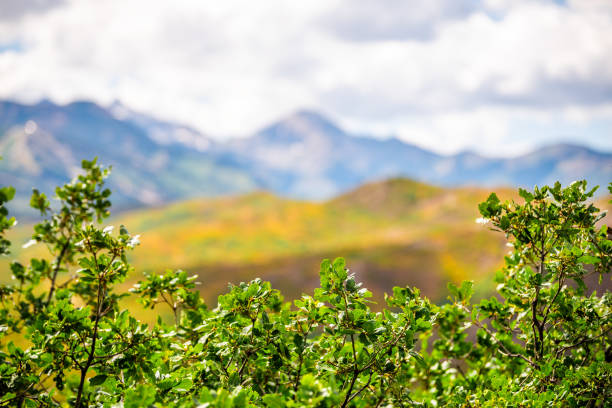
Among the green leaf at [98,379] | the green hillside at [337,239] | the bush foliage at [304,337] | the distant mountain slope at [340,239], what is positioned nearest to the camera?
the bush foliage at [304,337]

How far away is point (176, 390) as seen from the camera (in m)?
3.09

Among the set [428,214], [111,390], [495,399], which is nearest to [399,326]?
[495,399]

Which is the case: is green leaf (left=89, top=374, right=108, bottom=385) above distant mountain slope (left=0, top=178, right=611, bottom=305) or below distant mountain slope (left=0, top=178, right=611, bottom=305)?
below

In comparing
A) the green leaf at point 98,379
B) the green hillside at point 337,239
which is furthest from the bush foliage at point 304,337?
the green hillside at point 337,239

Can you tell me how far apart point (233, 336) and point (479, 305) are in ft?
9.57

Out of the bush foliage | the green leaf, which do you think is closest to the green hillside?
the bush foliage

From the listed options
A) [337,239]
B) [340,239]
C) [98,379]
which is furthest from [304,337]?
[337,239]

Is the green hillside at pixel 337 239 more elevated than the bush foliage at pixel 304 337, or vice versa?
the green hillside at pixel 337 239

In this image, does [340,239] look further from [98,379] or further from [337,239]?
[98,379]

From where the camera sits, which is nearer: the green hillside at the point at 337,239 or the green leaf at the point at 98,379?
the green leaf at the point at 98,379

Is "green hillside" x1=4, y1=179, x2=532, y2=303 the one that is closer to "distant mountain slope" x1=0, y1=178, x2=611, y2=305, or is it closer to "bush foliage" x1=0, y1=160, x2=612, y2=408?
"distant mountain slope" x1=0, y1=178, x2=611, y2=305

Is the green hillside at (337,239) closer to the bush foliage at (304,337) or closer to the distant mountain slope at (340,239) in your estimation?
the distant mountain slope at (340,239)

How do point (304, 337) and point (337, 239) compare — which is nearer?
point (304, 337)

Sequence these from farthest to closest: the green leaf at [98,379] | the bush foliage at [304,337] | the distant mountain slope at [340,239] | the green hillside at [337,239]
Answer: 1. the green hillside at [337,239]
2. the distant mountain slope at [340,239]
3. the green leaf at [98,379]
4. the bush foliage at [304,337]
